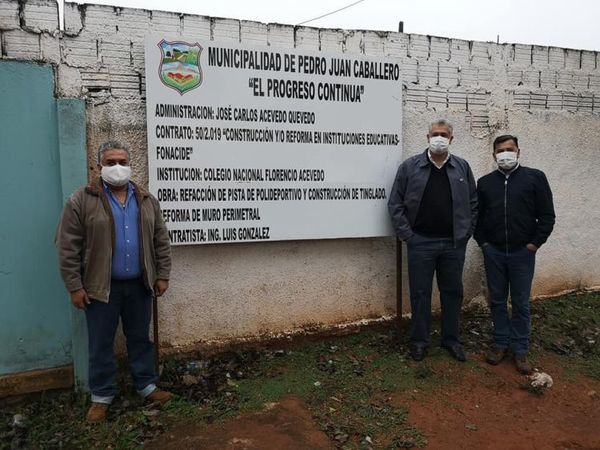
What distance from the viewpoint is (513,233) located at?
3.81 m

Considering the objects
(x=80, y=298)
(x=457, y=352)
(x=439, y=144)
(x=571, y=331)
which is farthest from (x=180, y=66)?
(x=571, y=331)

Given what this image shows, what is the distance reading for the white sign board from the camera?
3.52 m

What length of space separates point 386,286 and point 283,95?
1902 millimetres

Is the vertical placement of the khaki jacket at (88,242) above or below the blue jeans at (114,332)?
above

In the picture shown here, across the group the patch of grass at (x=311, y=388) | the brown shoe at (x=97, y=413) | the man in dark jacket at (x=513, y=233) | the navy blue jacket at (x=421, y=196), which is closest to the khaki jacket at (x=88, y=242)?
the brown shoe at (x=97, y=413)

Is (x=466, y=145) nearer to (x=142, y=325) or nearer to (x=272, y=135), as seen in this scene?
(x=272, y=135)

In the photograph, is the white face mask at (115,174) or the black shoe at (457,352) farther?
the black shoe at (457,352)

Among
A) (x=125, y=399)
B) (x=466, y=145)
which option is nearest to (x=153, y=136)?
(x=125, y=399)

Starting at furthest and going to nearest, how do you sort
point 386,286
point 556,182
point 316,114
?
point 556,182 → point 386,286 → point 316,114

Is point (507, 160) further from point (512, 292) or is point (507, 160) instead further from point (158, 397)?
point (158, 397)

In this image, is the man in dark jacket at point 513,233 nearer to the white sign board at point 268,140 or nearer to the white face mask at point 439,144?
the white face mask at point 439,144

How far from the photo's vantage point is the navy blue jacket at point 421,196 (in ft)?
12.6

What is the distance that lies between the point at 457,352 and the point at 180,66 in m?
3.05

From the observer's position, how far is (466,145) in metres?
4.56
